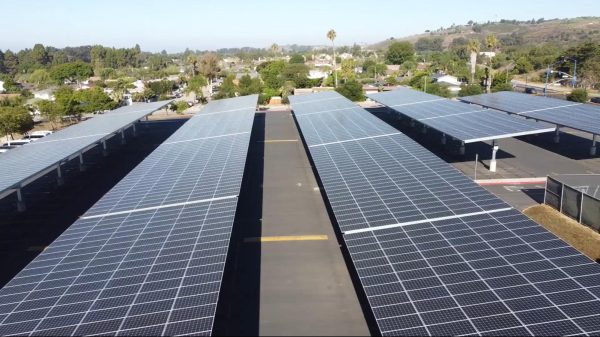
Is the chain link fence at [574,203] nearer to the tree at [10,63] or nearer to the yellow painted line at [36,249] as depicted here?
the yellow painted line at [36,249]

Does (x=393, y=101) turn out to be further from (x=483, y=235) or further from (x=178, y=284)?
(x=178, y=284)

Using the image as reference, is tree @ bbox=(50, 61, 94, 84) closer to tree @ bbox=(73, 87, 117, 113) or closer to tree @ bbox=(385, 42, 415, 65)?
tree @ bbox=(73, 87, 117, 113)

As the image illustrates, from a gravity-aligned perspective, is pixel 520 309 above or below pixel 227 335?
above

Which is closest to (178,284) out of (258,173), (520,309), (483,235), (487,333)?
(487,333)

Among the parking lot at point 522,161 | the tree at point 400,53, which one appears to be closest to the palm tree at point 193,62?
the parking lot at point 522,161

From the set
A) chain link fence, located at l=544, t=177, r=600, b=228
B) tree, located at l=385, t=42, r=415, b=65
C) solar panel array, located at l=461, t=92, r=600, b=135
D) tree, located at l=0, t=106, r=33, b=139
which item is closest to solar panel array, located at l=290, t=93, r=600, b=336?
chain link fence, located at l=544, t=177, r=600, b=228

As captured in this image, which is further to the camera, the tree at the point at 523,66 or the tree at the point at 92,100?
the tree at the point at 523,66

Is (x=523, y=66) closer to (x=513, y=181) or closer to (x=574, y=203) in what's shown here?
(x=513, y=181)
